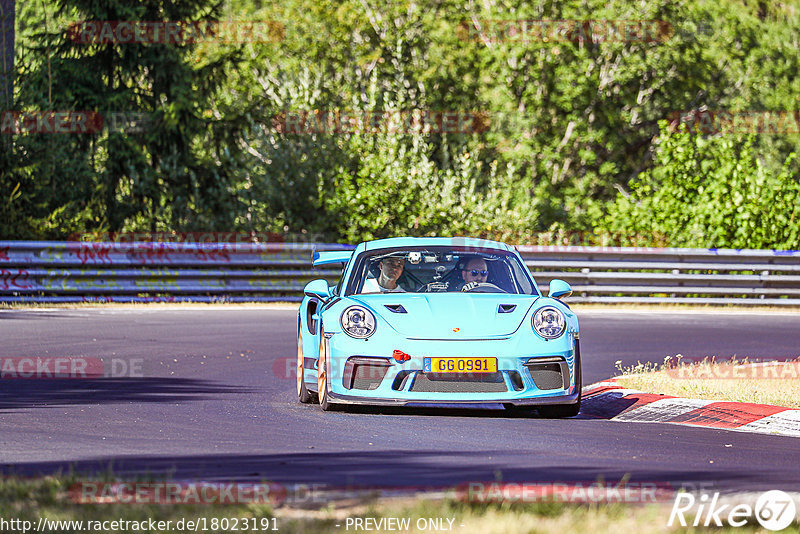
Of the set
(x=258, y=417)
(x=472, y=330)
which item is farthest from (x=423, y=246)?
(x=258, y=417)

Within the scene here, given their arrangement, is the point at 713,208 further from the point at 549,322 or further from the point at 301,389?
the point at 549,322

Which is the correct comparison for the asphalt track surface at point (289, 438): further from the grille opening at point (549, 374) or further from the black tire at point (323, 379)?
the grille opening at point (549, 374)

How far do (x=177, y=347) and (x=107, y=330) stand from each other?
2165 mm

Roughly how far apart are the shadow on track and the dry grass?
3.48 m

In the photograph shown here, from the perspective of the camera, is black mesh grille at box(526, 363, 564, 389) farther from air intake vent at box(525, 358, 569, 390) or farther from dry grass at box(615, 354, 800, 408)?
dry grass at box(615, 354, 800, 408)

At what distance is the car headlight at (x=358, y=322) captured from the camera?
30.0 feet

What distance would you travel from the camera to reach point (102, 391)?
1045 cm

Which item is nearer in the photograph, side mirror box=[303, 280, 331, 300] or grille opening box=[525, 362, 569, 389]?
grille opening box=[525, 362, 569, 389]

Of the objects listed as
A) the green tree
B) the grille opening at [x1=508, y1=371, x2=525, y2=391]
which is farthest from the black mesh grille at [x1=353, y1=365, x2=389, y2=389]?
the green tree

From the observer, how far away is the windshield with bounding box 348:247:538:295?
400 inches

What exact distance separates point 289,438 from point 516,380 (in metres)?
1.86

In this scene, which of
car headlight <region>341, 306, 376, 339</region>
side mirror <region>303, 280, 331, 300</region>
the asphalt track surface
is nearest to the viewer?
the asphalt track surface

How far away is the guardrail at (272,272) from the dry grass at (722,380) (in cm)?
949

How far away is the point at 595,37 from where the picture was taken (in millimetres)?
40594
